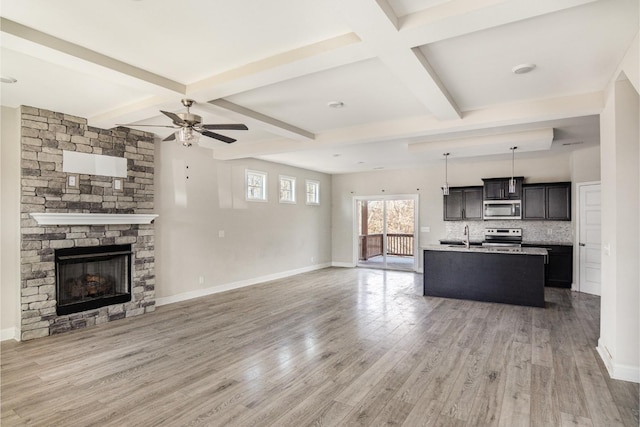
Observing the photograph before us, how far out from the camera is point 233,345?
Result: 13.2ft

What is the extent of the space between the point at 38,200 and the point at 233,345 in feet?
10.1

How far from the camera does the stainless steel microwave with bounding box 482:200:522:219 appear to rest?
7746mm

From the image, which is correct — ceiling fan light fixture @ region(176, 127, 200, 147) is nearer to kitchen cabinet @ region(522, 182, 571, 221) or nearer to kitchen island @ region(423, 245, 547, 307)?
kitchen island @ region(423, 245, 547, 307)

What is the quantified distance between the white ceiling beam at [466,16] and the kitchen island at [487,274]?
4493mm

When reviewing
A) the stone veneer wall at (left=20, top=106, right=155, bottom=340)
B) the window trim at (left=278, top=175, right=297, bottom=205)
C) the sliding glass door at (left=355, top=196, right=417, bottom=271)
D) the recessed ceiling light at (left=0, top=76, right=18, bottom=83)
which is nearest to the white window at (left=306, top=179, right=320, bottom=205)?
the window trim at (left=278, top=175, right=297, bottom=205)

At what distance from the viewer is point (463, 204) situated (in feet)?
27.6

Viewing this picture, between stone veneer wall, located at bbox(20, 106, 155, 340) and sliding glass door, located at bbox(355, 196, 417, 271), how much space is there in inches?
246

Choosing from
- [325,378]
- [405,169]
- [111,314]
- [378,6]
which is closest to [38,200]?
[111,314]

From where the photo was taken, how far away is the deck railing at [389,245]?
33.3 ft

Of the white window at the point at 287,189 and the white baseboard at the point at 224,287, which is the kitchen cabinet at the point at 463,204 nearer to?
the white window at the point at 287,189

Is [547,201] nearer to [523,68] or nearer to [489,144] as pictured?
[489,144]

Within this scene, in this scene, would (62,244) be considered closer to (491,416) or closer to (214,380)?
(214,380)

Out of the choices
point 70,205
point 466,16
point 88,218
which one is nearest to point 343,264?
point 88,218

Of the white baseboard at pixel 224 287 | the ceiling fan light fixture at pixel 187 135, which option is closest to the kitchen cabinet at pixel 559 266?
the white baseboard at pixel 224 287
